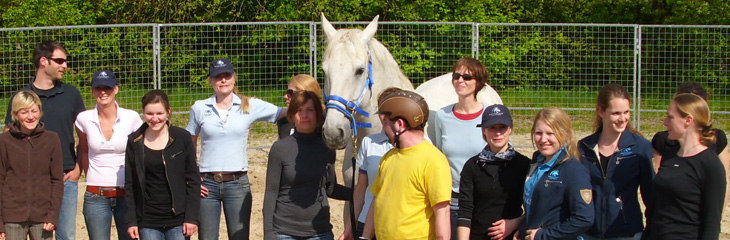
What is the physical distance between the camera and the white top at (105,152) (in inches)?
191

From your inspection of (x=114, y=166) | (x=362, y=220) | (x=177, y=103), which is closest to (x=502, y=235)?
(x=362, y=220)

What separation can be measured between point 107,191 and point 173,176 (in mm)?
515

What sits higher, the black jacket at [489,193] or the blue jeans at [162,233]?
the black jacket at [489,193]

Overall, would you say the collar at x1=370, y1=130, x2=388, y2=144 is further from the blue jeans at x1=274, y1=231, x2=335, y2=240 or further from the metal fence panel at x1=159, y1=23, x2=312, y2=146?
the metal fence panel at x1=159, y1=23, x2=312, y2=146

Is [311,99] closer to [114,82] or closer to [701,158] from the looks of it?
[114,82]

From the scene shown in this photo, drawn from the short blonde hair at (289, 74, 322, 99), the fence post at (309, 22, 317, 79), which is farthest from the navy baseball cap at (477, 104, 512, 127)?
the fence post at (309, 22, 317, 79)

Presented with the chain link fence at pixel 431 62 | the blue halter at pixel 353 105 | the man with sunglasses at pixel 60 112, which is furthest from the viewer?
the chain link fence at pixel 431 62

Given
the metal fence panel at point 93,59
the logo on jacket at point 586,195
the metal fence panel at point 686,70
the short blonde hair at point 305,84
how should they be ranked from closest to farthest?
the logo on jacket at point 586,195 → the short blonde hair at point 305,84 → the metal fence panel at point 93,59 → the metal fence panel at point 686,70

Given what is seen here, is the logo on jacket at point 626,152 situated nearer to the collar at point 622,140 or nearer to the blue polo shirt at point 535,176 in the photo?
the collar at point 622,140

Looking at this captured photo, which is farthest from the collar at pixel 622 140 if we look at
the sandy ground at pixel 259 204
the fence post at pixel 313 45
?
the fence post at pixel 313 45

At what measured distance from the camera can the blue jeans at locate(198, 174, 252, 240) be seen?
4.95m

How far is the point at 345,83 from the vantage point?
4.63 metres

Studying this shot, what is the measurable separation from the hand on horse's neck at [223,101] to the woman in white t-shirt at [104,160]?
548 millimetres

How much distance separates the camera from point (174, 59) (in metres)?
11.0
